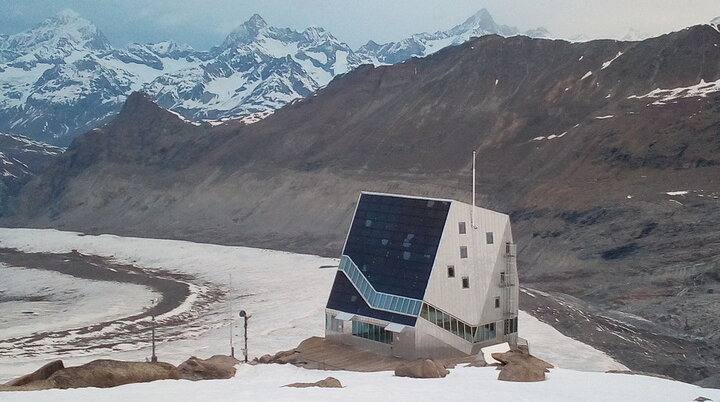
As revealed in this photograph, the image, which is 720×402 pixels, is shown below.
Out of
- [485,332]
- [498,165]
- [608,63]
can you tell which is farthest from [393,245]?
[608,63]

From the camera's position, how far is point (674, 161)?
3492 inches

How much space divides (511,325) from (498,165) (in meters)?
74.4

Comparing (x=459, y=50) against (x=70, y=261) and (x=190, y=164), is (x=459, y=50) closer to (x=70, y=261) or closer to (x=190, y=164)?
(x=190, y=164)

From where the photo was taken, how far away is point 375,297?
35.4 meters

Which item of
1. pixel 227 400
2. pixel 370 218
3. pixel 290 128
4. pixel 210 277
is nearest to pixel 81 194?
pixel 290 128

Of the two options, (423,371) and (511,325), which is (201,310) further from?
(423,371)

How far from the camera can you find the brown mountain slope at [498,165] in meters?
72.2

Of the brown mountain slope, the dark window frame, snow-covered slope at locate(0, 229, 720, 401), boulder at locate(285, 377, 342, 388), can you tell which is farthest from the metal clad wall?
the brown mountain slope

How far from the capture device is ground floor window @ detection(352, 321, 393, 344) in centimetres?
3438

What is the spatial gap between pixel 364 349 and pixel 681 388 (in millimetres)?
15948

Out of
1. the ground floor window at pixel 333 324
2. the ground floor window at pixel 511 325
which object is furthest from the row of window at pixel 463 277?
the ground floor window at pixel 333 324

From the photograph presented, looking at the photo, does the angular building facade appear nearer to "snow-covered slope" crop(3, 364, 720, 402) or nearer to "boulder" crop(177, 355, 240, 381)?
"snow-covered slope" crop(3, 364, 720, 402)

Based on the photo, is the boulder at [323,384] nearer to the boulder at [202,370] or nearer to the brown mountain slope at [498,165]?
the boulder at [202,370]

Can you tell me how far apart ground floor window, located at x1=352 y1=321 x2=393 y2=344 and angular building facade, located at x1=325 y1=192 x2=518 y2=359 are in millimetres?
47
